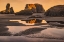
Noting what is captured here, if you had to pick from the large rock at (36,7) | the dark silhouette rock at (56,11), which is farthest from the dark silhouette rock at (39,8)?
the dark silhouette rock at (56,11)

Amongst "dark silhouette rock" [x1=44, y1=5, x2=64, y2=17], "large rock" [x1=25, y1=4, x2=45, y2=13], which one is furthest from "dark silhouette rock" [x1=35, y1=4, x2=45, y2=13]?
"dark silhouette rock" [x1=44, y1=5, x2=64, y2=17]

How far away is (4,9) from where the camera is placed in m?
3.29

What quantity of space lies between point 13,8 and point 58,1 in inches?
34.9

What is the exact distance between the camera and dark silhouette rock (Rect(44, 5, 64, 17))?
2.95 meters

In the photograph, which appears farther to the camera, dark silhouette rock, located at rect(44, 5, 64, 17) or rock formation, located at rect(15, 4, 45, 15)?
rock formation, located at rect(15, 4, 45, 15)

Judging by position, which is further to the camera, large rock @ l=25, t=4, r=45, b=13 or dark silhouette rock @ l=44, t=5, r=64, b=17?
large rock @ l=25, t=4, r=45, b=13

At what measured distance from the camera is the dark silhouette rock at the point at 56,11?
116 inches

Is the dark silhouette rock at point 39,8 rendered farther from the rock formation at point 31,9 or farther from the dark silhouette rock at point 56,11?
the dark silhouette rock at point 56,11

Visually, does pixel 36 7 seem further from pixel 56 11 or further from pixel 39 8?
pixel 56 11

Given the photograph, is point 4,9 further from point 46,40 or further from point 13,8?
point 46,40

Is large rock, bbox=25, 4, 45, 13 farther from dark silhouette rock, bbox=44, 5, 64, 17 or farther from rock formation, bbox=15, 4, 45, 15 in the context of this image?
dark silhouette rock, bbox=44, 5, 64, 17

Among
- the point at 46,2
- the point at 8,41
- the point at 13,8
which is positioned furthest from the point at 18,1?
the point at 8,41

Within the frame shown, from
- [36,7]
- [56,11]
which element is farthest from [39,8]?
[56,11]

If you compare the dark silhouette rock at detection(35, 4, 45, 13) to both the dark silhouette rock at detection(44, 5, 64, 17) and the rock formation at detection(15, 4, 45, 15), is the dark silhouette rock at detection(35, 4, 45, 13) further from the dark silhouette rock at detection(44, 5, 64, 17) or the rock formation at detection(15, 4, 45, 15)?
the dark silhouette rock at detection(44, 5, 64, 17)
